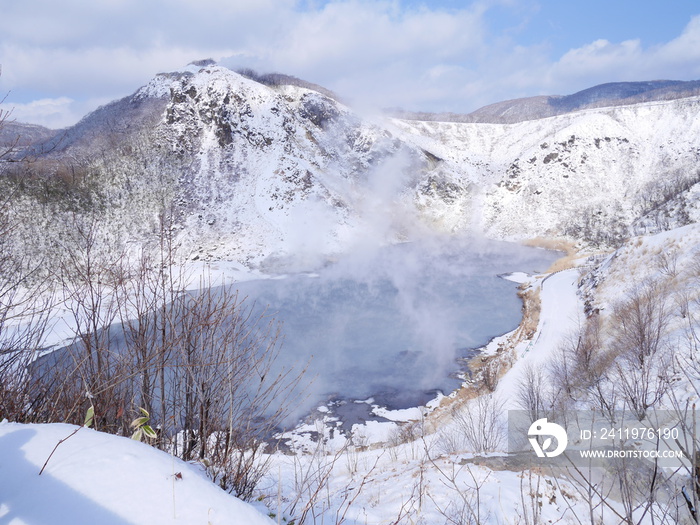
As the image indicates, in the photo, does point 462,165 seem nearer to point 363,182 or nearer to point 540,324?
point 363,182

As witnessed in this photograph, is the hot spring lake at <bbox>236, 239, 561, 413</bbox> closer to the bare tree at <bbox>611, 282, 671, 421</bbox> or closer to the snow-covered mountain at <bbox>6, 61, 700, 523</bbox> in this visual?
the snow-covered mountain at <bbox>6, 61, 700, 523</bbox>

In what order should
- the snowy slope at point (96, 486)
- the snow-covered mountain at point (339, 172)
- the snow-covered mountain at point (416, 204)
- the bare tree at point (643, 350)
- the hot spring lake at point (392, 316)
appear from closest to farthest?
the snowy slope at point (96, 486) < the bare tree at point (643, 350) < the snow-covered mountain at point (416, 204) < the hot spring lake at point (392, 316) < the snow-covered mountain at point (339, 172)

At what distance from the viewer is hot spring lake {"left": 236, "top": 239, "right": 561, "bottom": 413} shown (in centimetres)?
2134

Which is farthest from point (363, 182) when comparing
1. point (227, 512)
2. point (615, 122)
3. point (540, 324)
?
point (227, 512)

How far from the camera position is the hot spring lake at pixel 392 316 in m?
21.3

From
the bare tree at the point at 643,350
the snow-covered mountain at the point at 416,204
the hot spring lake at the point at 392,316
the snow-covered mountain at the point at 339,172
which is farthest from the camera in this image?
the snow-covered mountain at the point at 339,172

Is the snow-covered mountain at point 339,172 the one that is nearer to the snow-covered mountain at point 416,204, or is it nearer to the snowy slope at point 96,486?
the snow-covered mountain at point 416,204

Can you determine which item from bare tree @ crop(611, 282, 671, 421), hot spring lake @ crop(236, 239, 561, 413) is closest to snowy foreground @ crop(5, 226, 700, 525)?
bare tree @ crop(611, 282, 671, 421)

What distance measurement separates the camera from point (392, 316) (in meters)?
31.6

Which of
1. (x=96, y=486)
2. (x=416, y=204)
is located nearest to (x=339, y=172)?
(x=416, y=204)

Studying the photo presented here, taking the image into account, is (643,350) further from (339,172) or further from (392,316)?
(339,172)

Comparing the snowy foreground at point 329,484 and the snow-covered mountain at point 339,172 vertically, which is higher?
the snow-covered mountain at point 339,172

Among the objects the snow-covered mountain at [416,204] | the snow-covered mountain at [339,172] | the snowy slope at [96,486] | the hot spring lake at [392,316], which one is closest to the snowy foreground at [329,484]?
the snowy slope at [96,486]

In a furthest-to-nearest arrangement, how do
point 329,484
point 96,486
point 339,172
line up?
1. point 339,172
2. point 329,484
3. point 96,486
